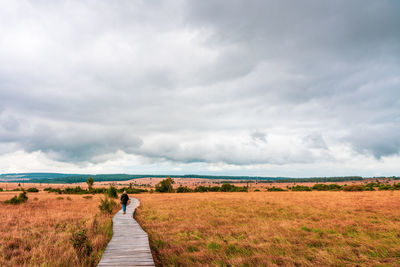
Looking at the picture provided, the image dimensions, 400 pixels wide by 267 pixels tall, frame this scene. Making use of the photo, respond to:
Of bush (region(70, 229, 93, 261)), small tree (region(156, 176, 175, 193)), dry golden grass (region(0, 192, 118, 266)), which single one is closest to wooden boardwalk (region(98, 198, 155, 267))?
dry golden grass (region(0, 192, 118, 266))

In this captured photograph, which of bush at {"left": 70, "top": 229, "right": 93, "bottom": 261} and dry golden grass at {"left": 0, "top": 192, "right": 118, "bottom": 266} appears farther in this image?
bush at {"left": 70, "top": 229, "right": 93, "bottom": 261}

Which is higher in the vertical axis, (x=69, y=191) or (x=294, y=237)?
(x=294, y=237)

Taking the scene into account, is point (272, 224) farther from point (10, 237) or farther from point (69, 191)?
point (69, 191)

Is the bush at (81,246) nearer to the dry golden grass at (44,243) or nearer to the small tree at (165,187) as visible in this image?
the dry golden grass at (44,243)

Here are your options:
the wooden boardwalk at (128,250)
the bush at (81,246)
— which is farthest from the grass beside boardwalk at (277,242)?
the bush at (81,246)

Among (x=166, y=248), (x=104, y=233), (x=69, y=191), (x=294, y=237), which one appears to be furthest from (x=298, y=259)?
(x=69, y=191)

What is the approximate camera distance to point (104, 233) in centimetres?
1304

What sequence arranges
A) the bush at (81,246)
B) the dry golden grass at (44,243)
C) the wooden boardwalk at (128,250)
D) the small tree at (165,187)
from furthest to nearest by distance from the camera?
the small tree at (165,187), the bush at (81,246), the dry golden grass at (44,243), the wooden boardwalk at (128,250)

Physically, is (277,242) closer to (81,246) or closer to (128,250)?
(128,250)

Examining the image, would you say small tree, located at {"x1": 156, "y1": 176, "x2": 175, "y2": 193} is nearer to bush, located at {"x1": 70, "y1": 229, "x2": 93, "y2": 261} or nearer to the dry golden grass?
the dry golden grass

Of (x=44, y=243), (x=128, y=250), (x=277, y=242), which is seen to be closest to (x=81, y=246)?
(x=128, y=250)

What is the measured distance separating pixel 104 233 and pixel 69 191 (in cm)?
6244

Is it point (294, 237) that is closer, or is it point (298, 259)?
point (298, 259)

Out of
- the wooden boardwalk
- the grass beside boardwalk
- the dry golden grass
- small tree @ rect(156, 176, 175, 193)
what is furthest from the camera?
small tree @ rect(156, 176, 175, 193)
